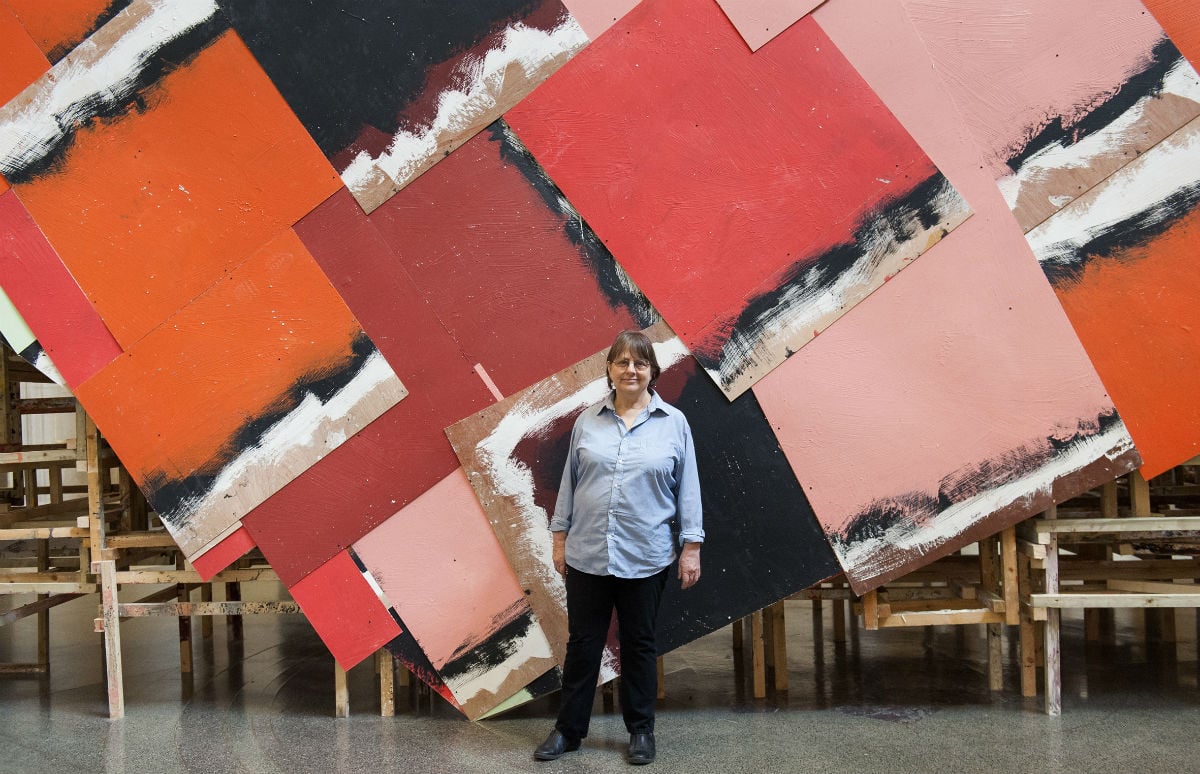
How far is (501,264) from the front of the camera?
8.96 ft

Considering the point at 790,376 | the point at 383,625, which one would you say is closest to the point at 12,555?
the point at 383,625

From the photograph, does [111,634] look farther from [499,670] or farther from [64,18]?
[64,18]

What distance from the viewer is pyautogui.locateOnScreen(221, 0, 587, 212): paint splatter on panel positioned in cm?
266

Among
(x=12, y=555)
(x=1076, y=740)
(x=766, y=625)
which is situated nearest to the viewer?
(x=1076, y=740)

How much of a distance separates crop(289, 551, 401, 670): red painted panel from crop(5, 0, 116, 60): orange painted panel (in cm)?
169

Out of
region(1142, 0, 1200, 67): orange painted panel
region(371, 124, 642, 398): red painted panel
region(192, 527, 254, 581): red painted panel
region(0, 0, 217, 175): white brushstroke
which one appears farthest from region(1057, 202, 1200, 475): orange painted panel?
region(0, 0, 217, 175): white brushstroke

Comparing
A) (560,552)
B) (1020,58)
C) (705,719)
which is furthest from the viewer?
(705,719)

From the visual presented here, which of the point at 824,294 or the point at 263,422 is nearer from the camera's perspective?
the point at 824,294

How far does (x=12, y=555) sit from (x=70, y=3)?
4.58 meters

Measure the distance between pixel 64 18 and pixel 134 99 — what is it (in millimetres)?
305

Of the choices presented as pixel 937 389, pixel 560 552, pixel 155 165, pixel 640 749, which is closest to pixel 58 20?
pixel 155 165

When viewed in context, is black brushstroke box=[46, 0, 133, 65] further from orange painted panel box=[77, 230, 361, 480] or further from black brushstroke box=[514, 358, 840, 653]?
black brushstroke box=[514, 358, 840, 653]

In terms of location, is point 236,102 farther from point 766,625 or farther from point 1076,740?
point 1076,740

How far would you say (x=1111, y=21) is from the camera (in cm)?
256
